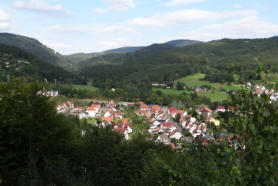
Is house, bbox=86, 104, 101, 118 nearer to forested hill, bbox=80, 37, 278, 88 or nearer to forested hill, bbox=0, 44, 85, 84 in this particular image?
forested hill, bbox=0, 44, 85, 84

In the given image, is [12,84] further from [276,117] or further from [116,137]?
[276,117]

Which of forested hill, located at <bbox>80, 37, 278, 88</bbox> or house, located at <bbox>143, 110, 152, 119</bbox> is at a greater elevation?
forested hill, located at <bbox>80, 37, 278, 88</bbox>

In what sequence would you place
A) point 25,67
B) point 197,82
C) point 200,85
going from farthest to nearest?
point 25,67 < point 197,82 < point 200,85

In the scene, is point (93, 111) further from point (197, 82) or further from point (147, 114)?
point (197, 82)

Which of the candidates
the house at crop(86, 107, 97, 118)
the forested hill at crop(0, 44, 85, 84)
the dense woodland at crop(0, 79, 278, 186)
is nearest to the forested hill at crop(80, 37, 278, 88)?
the forested hill at crop(0, 44, 85, 84)

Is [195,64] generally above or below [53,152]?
above

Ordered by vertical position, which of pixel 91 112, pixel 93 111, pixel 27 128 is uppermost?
pixel 27 128

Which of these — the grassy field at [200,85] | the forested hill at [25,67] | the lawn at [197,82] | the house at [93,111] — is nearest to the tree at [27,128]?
the house at [93,111]

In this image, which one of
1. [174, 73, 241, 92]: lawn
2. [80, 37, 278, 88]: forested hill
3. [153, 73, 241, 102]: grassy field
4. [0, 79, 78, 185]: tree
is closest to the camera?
[0, 79, 78, 185]: tree

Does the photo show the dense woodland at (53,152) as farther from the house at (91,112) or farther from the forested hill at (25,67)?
the forested hill at (25,67)

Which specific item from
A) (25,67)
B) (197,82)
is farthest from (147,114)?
(25,67)
